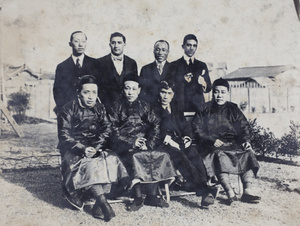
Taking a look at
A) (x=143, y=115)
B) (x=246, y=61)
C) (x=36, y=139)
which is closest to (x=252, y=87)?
(x=246, y=61)

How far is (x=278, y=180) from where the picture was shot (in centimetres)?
300

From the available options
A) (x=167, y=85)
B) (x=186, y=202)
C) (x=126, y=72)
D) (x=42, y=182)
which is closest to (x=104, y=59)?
(x=126, y=72)

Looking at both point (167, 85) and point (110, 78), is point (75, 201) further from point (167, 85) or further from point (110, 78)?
point (167, 85)

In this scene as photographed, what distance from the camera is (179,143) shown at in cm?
272

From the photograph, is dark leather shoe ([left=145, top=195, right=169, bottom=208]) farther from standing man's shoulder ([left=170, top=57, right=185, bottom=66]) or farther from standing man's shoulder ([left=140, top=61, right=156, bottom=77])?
standing man's shoulder ([left=170, top=57, right=185, bottom=66])

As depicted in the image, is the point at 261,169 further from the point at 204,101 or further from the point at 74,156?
the point at 74,156

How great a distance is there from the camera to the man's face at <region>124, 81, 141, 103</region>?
264cm

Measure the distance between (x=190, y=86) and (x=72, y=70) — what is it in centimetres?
118

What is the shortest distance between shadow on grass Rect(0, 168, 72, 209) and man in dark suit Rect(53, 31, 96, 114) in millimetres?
666

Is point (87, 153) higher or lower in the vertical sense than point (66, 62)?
lower

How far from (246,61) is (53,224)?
2.47 metres

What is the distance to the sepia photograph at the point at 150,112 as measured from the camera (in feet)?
8.19

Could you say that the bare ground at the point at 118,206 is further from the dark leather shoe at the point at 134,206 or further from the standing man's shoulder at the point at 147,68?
the standing man's shoulder at the point at 147,68

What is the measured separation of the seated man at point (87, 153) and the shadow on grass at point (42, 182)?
0.20m
